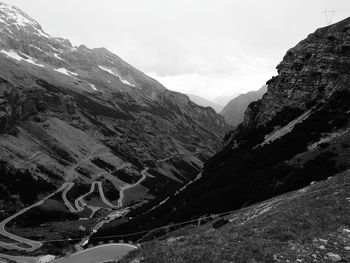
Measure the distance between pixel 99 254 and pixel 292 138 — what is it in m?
38.9

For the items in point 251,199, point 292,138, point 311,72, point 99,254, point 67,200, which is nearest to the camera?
point 99,254

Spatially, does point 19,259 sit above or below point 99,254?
below

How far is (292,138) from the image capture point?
60.6 m

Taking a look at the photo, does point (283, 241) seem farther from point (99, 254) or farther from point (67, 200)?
point (67, 200)

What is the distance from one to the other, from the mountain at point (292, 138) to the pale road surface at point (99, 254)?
11.5m

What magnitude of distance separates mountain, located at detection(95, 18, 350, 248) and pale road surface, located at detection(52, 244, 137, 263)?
11500mm

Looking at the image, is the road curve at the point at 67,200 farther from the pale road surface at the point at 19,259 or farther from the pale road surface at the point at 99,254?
the pale road surface at the point at 99,254

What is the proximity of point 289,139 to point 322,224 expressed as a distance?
140 feet

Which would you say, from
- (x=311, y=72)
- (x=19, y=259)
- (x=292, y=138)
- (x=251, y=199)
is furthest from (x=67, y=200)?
(x=251, y=199)

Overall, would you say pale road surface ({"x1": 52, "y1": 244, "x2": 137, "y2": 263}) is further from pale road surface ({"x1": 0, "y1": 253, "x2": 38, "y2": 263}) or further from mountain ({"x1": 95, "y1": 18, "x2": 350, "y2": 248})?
pale road surface ({"x1": 0, "y1": 253, "x2": 38, "y2": 263})

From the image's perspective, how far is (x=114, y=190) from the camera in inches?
7790

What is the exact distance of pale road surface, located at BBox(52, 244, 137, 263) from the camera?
101 feet

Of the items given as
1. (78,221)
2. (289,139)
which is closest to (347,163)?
(289,139)

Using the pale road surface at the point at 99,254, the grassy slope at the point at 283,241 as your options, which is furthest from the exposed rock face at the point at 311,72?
the grassy slope at the point at 283,241
